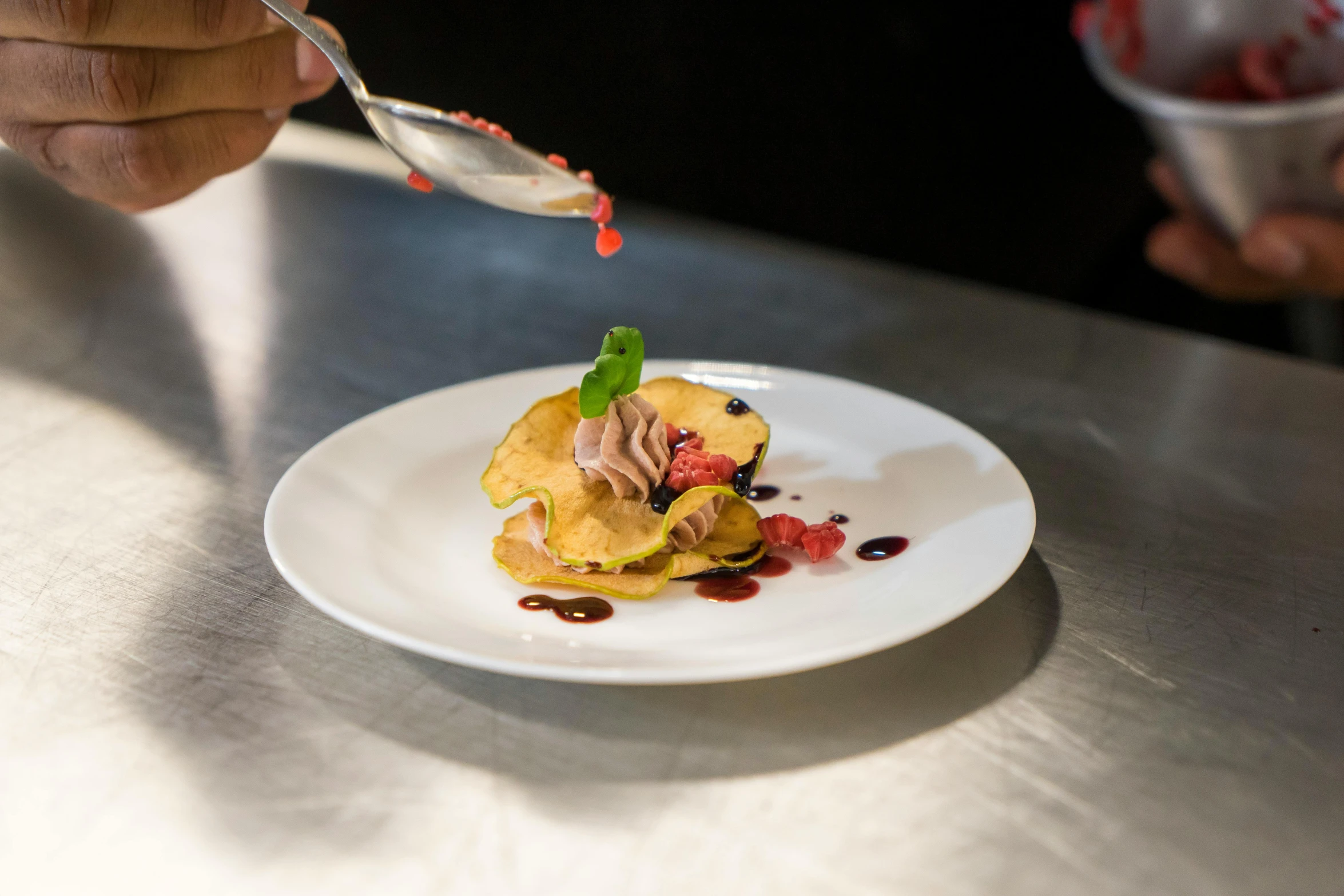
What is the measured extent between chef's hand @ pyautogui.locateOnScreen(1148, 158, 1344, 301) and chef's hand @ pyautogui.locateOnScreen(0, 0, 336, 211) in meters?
1.51

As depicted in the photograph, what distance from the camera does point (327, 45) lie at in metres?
1.09

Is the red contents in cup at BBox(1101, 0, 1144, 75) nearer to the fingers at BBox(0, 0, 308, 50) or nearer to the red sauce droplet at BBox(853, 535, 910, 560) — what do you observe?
the red sauce droplet at BBox(853, 535, 910, 560)

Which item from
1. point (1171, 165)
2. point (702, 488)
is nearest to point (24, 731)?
point (702, 488)

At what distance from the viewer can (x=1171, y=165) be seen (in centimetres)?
184

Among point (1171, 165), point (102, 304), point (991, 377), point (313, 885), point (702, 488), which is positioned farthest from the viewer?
point (1171, 165)

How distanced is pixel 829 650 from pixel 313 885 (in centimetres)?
38

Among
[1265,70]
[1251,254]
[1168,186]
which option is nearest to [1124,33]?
[1265,70]

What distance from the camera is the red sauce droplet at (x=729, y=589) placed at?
3.15 feet

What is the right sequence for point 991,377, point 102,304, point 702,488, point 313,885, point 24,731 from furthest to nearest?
point 102,304 → point 991,377 → point 702,488 → point 24,731 → point 313,885

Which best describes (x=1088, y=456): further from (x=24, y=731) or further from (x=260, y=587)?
(x=24, y=731)

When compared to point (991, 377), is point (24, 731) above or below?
below

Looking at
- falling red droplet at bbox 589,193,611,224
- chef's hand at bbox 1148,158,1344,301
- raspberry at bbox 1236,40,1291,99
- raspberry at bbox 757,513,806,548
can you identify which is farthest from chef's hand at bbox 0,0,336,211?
chef's hand at bbox 1148,158,1344,301

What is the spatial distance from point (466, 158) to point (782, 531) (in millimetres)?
474

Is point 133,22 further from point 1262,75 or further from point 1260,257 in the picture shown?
point 1260,257
